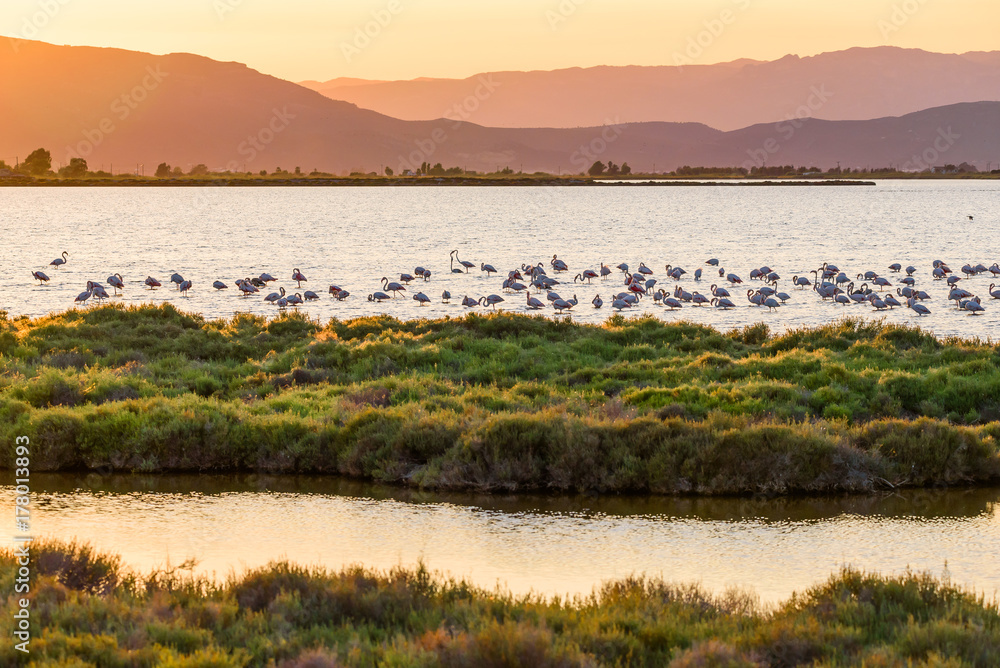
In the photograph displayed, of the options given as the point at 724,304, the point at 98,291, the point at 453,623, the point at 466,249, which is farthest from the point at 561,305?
the point at 466,249

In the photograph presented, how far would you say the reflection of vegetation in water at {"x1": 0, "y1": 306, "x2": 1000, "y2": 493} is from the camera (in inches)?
651

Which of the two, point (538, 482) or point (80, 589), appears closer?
point (80, 589)

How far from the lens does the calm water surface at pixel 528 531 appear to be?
12.9 m

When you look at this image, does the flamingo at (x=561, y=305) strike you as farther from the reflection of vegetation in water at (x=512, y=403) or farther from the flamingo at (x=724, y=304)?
the reflection of vegetation in water at (x=512, y=403)

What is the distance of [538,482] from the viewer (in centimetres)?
1658

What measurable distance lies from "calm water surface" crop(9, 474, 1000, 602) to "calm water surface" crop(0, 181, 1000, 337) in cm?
2110

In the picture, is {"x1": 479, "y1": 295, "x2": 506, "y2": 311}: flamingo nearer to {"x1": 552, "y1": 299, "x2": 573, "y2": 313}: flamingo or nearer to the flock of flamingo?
the flock of flamingo

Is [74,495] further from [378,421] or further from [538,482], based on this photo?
[538,482]

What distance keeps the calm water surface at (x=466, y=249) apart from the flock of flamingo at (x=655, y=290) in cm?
60

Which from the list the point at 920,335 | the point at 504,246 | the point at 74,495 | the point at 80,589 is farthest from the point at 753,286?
the point at 80,589

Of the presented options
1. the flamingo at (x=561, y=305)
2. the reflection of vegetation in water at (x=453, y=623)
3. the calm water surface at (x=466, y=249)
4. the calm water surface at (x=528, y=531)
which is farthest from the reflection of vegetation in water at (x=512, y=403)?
the flamingo at (x=561, y=305)

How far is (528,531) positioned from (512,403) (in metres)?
4.99

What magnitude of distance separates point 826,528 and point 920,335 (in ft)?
40.3

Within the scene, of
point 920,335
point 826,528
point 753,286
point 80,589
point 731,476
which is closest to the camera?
point 80,589
